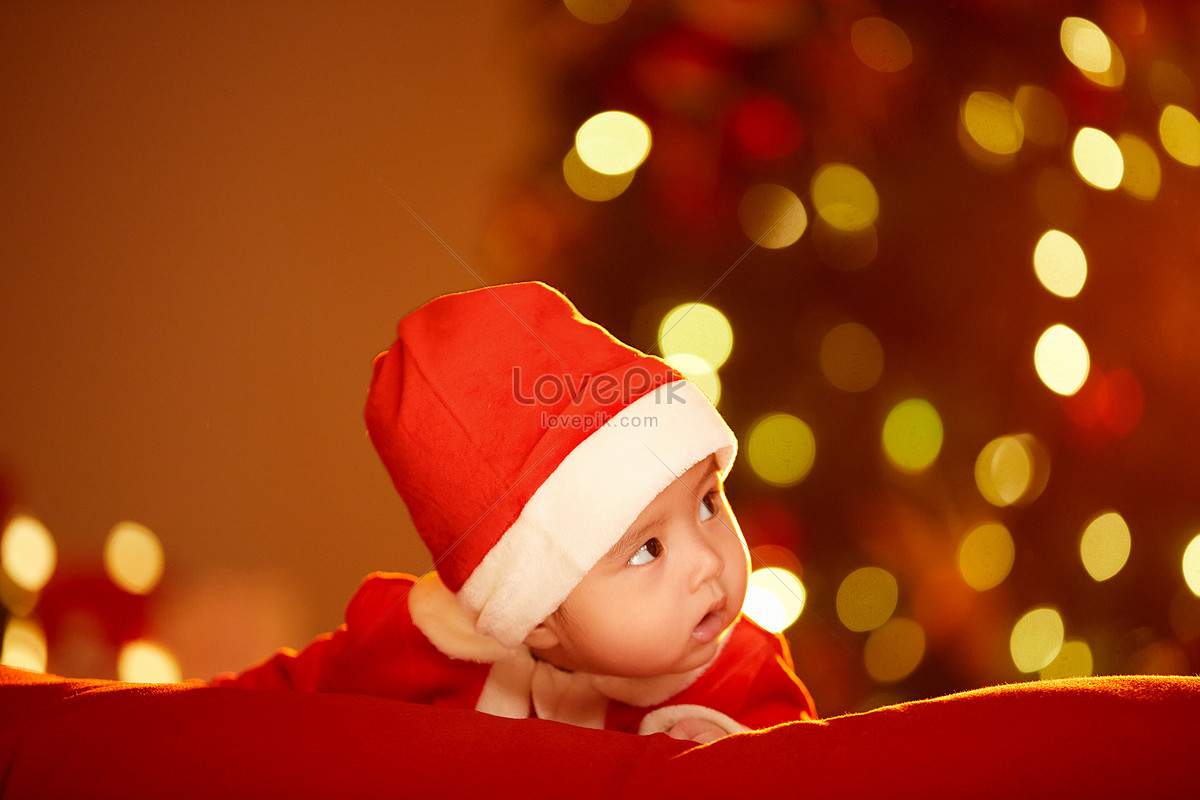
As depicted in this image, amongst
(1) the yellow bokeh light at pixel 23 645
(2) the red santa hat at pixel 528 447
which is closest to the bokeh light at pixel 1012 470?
(2) the red santa hat at pixel 528 447

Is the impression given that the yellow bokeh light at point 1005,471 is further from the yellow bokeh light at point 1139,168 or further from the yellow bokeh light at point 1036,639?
the yellow bokeh light at point 1139,168

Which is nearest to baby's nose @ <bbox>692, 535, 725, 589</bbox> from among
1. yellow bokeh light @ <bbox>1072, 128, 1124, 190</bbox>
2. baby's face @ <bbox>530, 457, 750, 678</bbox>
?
baby's face @ <bbox>530, 457, 750, 678</bbox>

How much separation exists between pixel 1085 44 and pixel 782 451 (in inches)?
32.4

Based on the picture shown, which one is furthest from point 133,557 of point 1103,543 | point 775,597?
point 1103,543

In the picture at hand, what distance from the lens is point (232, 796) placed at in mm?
431

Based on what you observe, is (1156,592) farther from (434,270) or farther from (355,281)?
(355,281)

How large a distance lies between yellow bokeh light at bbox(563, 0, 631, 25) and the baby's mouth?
3.43 ft

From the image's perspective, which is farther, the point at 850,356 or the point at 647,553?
the point at 850,356

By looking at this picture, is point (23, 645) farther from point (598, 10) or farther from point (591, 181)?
point (598, 10)

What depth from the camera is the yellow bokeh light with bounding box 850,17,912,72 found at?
4.01ft

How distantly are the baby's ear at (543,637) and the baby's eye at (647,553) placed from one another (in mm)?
109

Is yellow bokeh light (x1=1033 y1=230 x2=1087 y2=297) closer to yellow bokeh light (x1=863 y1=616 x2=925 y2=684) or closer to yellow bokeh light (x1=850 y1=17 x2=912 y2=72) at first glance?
yellow bokeh light (x1=850 y1=17 x2=912 y2=72)

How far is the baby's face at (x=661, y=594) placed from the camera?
665 millimetres

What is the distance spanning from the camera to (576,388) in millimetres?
701
